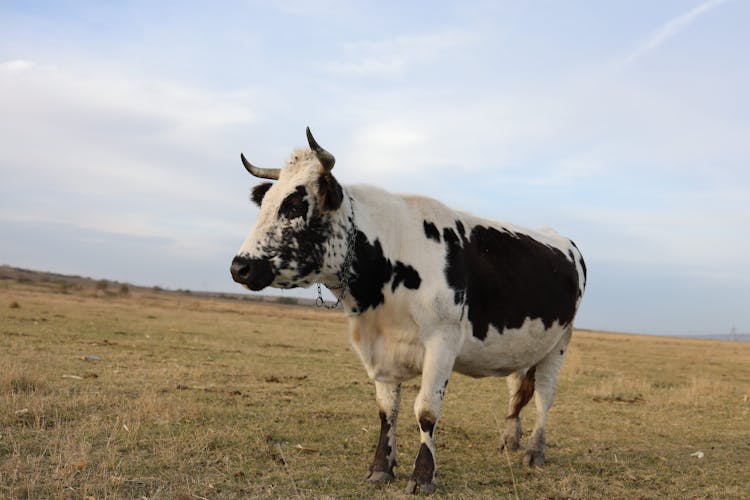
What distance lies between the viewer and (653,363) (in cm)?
2436

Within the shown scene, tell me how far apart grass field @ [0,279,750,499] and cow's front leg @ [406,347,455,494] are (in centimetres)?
23

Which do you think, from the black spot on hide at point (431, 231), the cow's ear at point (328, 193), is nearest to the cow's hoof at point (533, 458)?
the black spot on hide at point (431, 231)

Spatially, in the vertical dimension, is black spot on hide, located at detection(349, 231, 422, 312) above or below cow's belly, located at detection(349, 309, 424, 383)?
above

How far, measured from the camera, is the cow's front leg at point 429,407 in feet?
19.2

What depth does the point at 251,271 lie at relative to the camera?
5.42 m

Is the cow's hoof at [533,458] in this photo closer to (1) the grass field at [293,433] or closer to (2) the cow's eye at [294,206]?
(1) the grass field at [293,433]

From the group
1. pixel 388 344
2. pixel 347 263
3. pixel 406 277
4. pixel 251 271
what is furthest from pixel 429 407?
pixel 251 271

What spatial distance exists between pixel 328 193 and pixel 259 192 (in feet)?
3.18

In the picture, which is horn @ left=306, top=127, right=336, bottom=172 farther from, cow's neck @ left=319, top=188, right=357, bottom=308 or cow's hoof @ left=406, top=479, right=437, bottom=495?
cow's hoof @ left=406, top=479, right=437, bottom=495

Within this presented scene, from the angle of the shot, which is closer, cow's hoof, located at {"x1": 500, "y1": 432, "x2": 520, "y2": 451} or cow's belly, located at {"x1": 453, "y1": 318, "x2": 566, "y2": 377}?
cow's belly, located at {"x1": 453, "y1": 318, "x2": 566, "y2": 377}

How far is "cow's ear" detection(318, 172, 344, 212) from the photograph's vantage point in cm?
567

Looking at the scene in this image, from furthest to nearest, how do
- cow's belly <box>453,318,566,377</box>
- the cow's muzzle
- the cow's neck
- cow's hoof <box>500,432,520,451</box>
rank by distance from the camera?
cow's hoof <box>500,432,520,451</box> < cow's belly <box>453,318,566,377</box> < the cow's neck < the cow's muzzle

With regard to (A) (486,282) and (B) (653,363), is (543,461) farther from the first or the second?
(B) (653,363)

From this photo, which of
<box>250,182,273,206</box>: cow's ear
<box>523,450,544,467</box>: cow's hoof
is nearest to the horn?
<box>250,182,273,206</box>: cow's ear
